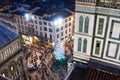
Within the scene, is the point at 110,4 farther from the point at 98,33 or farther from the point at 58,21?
the point at 58,21

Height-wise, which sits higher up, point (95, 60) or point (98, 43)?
point (98, 43)

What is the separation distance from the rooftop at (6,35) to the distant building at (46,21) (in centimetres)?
1922

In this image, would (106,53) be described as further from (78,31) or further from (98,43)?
(78,31)

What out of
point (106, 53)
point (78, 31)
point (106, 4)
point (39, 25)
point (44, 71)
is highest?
point (106, 4)

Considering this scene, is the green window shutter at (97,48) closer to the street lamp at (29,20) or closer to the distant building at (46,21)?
the distant building at (46,21)

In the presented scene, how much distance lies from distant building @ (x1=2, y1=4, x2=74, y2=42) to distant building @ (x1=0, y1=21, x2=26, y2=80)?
64.1 feet

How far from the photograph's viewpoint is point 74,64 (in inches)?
1105

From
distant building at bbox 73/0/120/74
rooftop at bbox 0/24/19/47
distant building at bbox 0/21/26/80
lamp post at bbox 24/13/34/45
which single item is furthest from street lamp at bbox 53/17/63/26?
distant building at bbox 73/0/120/74

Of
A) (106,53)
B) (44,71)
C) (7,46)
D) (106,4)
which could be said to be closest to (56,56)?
(44,71)

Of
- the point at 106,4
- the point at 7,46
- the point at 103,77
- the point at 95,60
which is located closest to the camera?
the point at 106,4

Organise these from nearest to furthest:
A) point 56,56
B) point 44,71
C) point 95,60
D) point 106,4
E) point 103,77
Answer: point 106,4
point 103,77
point 95,60
point 44,71
point 56,56

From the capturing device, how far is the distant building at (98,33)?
77.5 feet

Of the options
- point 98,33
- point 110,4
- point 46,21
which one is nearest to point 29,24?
point 46,21

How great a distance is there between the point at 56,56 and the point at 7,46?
64.2ft
